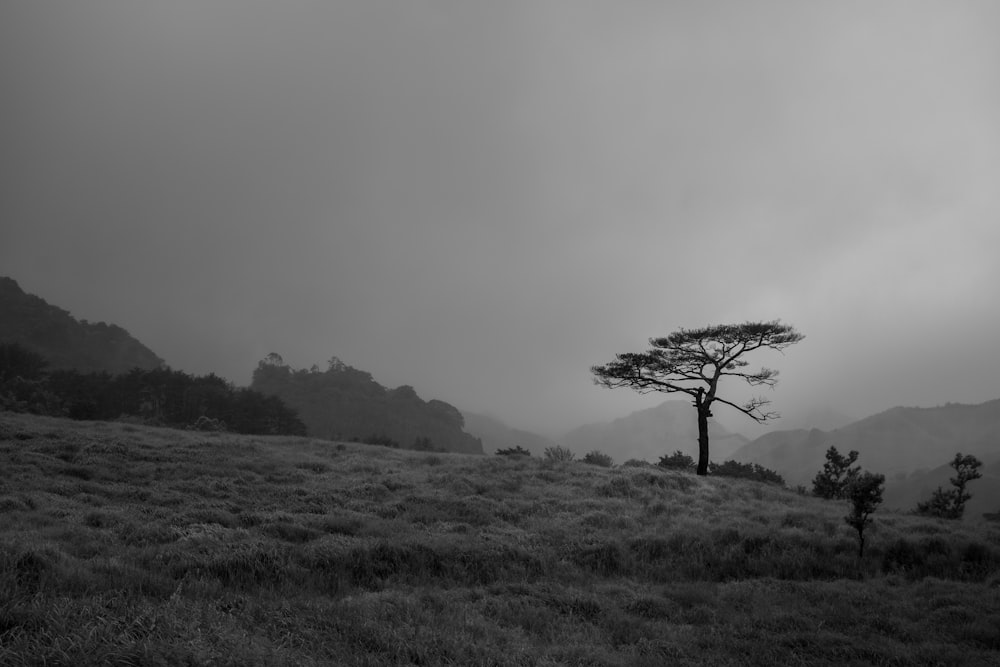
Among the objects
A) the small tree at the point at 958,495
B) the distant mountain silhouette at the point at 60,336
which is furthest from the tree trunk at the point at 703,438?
the distant mountain silhouette at the point at 60,336

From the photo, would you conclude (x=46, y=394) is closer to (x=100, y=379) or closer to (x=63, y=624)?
(x=100, y=379)

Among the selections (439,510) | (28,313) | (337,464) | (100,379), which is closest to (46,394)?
(100,379)

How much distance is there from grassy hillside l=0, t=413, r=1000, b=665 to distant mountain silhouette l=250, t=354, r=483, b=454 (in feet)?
379

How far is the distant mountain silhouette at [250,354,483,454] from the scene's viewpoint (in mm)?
138750

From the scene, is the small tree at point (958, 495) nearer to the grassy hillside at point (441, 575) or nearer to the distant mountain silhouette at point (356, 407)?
the grassy hillside at point (441, 575)

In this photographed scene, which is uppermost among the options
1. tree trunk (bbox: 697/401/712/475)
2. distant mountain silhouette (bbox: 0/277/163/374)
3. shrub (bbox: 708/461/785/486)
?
distant mountain silhouette (bbox: 0/277/163/374)

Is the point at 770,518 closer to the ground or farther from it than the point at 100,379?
closer to the ground

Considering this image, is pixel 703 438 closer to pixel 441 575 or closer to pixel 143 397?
pixel 441 575

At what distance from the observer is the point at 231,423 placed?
71750 mm

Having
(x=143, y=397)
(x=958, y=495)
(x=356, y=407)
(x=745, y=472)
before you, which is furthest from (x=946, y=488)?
(x=143, y=397)

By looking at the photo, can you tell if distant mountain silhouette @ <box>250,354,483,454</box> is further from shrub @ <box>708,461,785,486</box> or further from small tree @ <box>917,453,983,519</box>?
small tree @ <box>917,453,983,519</box>

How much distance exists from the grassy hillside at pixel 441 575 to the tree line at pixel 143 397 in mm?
48885

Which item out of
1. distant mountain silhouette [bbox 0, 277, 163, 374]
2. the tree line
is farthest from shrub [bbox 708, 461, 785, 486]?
distant mountain silhouette [bbox 0, 277, 163, 374]

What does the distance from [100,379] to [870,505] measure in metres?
85.3
